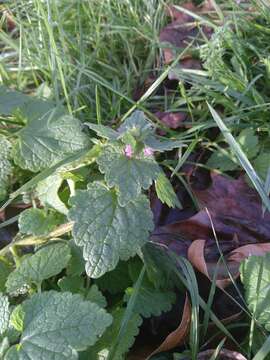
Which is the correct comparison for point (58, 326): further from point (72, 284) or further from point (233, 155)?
point (233, 155)

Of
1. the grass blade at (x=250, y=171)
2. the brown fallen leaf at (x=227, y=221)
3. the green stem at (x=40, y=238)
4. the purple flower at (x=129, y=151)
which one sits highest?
the purple flower at (x=129, y=151)

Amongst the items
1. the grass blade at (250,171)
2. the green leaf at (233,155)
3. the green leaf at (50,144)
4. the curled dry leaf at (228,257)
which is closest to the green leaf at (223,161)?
the green leaf at (233,155)

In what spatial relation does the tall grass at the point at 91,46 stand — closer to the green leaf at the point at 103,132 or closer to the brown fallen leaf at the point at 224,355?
the green leaf at the point at 103,132

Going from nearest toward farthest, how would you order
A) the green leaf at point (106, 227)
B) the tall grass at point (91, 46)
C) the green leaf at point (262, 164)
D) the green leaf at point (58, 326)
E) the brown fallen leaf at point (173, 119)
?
the green leaf at point (58, 326) < the green leaf at point (106, 227) < the green leaf at point (262, 164) < the brown fallen leaf at point (173, 119) < the tall grass at point (91, 46)

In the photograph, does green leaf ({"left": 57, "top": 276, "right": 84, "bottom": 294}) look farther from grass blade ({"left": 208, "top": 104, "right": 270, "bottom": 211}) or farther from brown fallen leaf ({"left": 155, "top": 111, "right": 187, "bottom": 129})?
brown fallen leaf ({"left": 155, "top": 111, "right": 187, "bottom": 129})

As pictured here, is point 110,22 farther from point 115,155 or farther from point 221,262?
point 221,262

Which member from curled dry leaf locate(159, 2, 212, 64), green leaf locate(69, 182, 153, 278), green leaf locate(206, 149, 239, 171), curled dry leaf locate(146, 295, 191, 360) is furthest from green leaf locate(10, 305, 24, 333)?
curled dry leaf locate(159, 2, 212, 64)

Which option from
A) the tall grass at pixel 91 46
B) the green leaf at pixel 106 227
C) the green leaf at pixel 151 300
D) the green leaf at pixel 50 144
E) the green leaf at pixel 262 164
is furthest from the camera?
the tall grass at pixel 91 46
